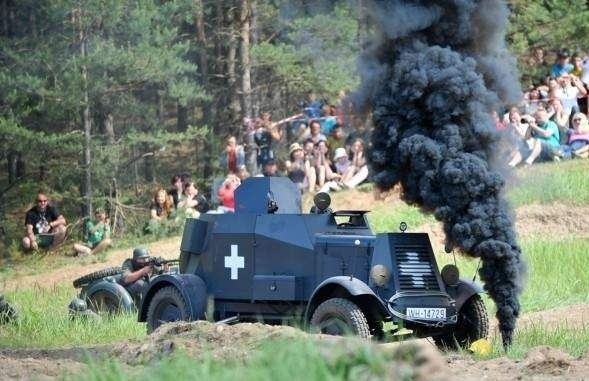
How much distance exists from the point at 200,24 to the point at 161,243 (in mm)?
9292

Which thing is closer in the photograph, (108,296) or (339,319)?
(339,319)

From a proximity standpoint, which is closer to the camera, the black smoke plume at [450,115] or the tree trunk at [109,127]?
the black smoke plume at [450,115]

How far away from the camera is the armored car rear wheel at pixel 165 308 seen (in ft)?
55.6

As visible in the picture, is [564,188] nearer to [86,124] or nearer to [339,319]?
[86,124]

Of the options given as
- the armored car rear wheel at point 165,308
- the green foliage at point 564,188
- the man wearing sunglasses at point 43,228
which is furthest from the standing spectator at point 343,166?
the armored car rear wheel at point 165,308

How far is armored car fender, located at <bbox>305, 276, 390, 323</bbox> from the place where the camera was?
585 inches

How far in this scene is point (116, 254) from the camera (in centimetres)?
2988

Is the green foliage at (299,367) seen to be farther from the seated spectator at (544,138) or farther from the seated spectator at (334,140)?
the seated spectator at (334,140)

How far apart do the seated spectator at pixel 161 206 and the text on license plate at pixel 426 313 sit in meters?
15.5

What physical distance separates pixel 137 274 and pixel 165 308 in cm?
412

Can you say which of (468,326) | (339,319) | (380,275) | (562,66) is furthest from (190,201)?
(339,319)

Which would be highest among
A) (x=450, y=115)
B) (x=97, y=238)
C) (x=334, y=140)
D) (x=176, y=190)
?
(x=334, y=140)

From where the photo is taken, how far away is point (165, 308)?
17250 mm

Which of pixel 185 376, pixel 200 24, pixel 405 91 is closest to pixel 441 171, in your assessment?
pixel 405 91
